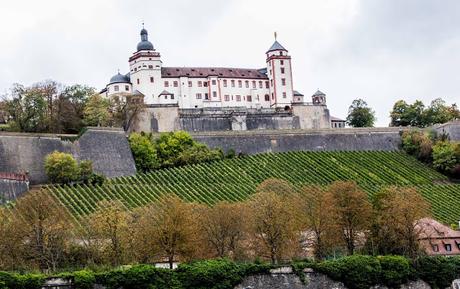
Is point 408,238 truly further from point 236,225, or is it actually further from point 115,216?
point 115,216

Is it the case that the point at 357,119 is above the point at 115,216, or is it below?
above

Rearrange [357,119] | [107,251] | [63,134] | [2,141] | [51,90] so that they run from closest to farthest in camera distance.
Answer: [107,251] → [2,141] → [63,134] → [51,90] → [357,119]

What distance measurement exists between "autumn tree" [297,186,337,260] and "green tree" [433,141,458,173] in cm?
3690

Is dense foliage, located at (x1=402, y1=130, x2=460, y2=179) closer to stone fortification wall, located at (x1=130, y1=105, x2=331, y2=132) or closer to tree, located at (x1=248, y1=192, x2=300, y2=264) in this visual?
stone fortification wall, located at (x1=130, y1=105, x2=331, y2=132)

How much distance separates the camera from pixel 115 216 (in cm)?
5391

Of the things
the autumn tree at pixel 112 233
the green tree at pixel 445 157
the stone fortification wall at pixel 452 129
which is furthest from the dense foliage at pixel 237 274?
the stone fortification wall at pixel 452 129

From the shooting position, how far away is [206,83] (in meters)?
115

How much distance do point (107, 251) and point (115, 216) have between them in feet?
7.36

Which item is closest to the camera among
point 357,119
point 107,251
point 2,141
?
point 107,251

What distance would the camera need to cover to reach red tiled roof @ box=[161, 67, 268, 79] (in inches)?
4488

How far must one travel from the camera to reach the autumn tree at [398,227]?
57062 millimetres

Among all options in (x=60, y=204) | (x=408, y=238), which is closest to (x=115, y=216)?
(x=60, y=204)

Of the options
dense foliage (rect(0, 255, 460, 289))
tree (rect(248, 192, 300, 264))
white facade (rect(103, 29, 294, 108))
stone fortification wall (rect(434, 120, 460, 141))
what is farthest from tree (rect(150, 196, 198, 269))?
stone fortification wall (rect(434, 120, 460, 141))

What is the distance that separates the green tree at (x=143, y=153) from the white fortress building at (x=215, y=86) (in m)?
15.3
